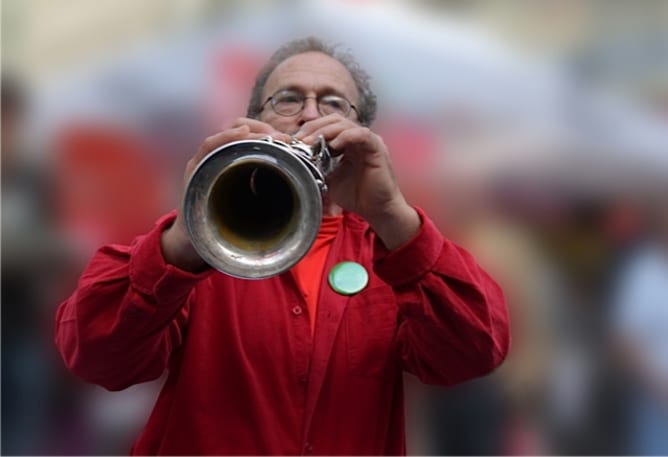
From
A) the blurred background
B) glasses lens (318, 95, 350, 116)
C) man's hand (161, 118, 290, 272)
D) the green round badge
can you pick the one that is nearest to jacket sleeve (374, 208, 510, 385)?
the green round badge

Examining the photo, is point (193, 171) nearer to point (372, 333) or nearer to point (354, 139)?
point (354, 139)

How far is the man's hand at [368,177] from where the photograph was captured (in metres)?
1.19

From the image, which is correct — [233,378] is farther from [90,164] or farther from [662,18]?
[662,18]

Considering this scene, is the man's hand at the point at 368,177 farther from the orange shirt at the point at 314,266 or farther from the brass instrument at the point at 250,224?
the orange shirt at the point at 314,266

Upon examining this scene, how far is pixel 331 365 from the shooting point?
4.52ft

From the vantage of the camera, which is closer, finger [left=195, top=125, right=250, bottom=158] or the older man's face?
finger [left=195, top=125, right=250, bottom=158]

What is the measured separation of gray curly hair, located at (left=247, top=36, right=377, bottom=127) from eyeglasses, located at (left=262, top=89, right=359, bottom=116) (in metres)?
0.09

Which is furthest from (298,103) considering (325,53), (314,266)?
(314,266)

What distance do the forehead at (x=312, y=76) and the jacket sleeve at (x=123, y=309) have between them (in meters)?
0.48

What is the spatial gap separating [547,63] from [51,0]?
1733 mm

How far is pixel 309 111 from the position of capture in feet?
4.93

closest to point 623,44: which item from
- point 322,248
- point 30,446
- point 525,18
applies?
point 525,18

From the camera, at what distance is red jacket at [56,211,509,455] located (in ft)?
4.00

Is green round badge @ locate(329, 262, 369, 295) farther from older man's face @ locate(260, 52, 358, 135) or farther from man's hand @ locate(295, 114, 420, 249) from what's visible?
older man's face @ locate(260, 52, 358, 135)
